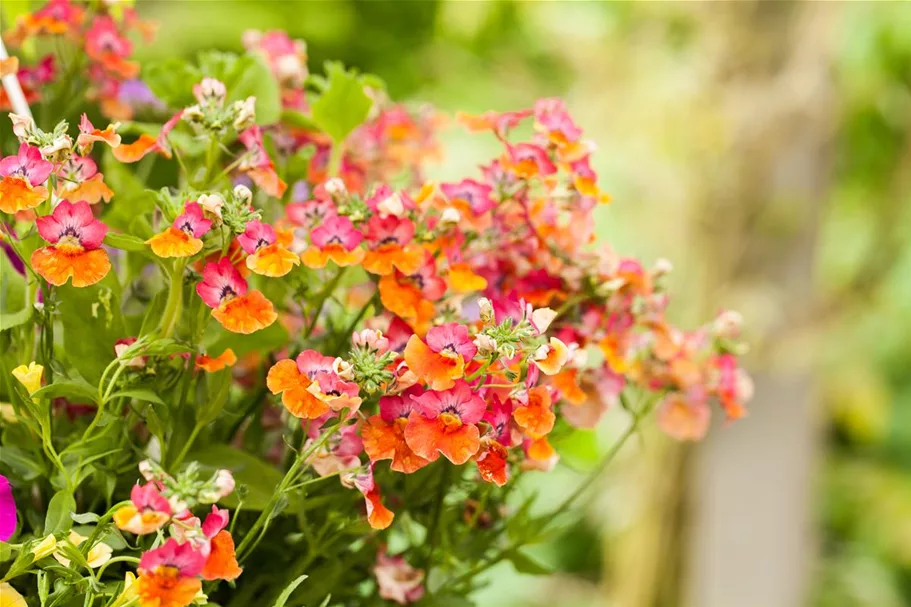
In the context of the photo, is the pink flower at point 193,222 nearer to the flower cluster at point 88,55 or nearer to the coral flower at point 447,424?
the coral flower at point 447,424

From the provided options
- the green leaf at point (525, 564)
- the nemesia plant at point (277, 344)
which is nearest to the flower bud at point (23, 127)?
the nemesia plant at point (277, 344)

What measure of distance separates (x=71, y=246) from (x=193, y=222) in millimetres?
38

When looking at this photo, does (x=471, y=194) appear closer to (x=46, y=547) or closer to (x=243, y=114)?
(x=243, y=114)

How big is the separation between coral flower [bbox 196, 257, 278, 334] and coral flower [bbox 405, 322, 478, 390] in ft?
0.17

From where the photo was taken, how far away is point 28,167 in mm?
303

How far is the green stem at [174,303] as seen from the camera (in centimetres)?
32

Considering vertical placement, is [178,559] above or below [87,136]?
below

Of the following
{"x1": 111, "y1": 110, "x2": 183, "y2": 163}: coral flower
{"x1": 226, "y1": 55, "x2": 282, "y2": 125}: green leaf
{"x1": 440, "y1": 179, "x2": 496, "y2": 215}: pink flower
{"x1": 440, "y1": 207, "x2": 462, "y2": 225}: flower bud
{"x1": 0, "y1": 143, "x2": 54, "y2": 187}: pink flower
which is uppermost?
{"x1": 226, "y1": 55, "x2": 282, "y2": 125}: green leaf

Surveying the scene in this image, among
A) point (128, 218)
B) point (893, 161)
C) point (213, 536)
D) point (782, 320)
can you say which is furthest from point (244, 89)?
point (893, 161)

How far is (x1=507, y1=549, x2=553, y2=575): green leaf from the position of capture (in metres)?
0.41

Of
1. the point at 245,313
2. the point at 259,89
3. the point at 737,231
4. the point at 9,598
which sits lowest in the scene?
the point at 9,598

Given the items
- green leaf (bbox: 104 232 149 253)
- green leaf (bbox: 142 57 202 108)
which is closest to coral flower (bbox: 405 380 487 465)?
green leaf (bbox: 104 232 149 253)

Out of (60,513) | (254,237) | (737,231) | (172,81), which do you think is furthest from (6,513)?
(737,231)

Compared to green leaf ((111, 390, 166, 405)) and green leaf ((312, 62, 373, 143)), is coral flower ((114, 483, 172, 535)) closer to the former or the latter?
green leaf ((111, 390, 166, 405))
